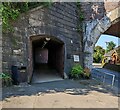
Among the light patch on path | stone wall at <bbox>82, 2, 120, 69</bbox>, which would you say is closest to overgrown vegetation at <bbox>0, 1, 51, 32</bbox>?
the light patch on path

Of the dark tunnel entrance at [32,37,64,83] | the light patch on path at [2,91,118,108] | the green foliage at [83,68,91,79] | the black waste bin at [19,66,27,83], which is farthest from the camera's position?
the green foliage at [83,68,91,79]

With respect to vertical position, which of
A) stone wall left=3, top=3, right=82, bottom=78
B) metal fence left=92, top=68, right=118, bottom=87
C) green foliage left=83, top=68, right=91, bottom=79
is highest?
stone wall left=3, top=3, right=82, bottom=78

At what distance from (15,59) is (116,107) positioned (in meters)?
4.60

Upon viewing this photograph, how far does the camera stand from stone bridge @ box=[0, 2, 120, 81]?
8391 millimetres

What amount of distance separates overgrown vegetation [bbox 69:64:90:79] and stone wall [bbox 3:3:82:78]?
0.97 ft

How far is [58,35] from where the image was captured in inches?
413

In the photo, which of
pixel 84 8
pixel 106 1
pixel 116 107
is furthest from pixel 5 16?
pixel 106 1

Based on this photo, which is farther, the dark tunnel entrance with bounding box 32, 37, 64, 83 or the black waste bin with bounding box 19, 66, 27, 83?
the dark tunnel entrance with bounding box 32, 37, 64, 83

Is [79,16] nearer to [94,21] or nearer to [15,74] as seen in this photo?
[94,21]

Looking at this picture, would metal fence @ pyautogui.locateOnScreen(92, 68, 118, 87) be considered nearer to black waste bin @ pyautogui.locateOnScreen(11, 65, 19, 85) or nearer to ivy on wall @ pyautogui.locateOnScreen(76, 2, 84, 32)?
ivy on wall @ pyautogui.locateOnScreen(76, 2, 84, 32)

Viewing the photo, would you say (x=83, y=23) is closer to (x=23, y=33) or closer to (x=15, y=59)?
(x=23, y=33)

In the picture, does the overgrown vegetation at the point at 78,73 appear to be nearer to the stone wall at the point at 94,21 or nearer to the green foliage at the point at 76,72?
Answer: the green foliage at the point at 76,72

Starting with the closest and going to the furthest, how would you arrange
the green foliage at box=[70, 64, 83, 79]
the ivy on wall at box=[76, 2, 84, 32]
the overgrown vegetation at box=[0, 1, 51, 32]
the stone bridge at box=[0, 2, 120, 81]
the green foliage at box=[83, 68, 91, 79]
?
1. the overgrown vegetation at box=[0, 1, 51, 32]
2. the stone bridge at box=[0, 2, 120, 81]
3. the green foliage at box=[70, 64, 83, 79]
4. the green foliage at box=[83, 68, 91, 79]
5. the ivy on wall at box=[76, 2, 84, 32]

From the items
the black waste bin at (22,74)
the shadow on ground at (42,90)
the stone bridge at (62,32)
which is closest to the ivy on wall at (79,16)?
the stone bridge at (62,32)
